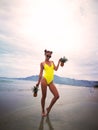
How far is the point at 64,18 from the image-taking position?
3531 mm

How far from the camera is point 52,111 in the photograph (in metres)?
3.06

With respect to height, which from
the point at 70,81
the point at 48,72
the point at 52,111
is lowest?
the point at 52,111

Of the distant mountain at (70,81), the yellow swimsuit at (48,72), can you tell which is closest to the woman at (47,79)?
the yellow swimsuit at (48,72)

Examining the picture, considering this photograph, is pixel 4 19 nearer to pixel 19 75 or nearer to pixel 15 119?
pixel 19 75

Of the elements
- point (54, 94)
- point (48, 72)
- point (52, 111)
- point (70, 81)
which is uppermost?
point (48, 72)

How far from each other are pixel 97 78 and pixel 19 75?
4.42 ft

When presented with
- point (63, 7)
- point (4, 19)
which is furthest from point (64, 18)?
point (4, 19)

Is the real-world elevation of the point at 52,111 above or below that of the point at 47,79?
below

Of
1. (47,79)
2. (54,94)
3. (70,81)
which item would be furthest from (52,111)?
(70,81)

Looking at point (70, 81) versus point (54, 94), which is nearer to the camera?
point (54, 94)

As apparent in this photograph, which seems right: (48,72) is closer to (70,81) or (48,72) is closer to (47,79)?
(47,79)

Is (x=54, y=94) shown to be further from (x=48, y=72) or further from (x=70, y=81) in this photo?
(x=70, y=81)

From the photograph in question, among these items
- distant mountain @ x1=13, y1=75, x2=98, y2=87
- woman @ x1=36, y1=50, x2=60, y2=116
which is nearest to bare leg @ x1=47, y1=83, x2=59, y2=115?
woman @ x1=36, y1=50, x2=60, y2=116

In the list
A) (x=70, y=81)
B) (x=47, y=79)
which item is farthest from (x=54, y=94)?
(x=70, y=81)
